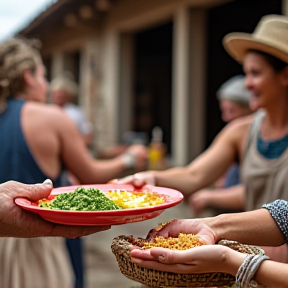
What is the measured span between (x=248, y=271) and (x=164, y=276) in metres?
0.22

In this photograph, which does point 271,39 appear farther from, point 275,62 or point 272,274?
point 272,274

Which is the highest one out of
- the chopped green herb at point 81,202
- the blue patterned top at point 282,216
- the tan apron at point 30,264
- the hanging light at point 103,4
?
the hanging light at point 103,4

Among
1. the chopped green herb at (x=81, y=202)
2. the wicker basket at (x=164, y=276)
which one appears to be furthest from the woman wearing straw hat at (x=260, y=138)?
the wicker basket at (x=164, y=276)

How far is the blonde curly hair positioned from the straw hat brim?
112cm

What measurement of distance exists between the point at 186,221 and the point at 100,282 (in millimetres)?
3797

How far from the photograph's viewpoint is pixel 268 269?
1.59 metres

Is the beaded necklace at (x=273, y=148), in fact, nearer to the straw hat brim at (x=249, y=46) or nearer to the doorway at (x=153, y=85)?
the straw hat brim at (x=249, y=46)

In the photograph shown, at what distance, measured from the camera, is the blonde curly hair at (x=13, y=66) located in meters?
3.29

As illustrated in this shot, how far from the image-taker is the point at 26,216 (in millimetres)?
1919

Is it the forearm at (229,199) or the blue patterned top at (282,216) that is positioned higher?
the blue patterned top at (282,216)

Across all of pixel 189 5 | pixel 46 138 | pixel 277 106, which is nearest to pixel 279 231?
pixel 277 106

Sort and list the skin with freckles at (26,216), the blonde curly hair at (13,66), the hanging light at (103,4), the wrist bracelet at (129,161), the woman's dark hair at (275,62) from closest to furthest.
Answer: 1. the skin with freckles at (26,216)
2. the woman's dark hair at (275,62)
3. the blonde curly hair at (13,66)
4. the wrist bracelet at (129,161)
5. the hanging light at (103,4)

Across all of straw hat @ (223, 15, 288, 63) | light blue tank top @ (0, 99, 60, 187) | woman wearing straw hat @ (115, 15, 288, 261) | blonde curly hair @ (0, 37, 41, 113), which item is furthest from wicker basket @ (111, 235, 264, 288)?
blonde curly hair @ (0, 37, 41, 113)

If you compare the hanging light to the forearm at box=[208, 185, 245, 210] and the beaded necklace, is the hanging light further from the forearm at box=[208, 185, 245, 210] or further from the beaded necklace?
the beaded necklace
